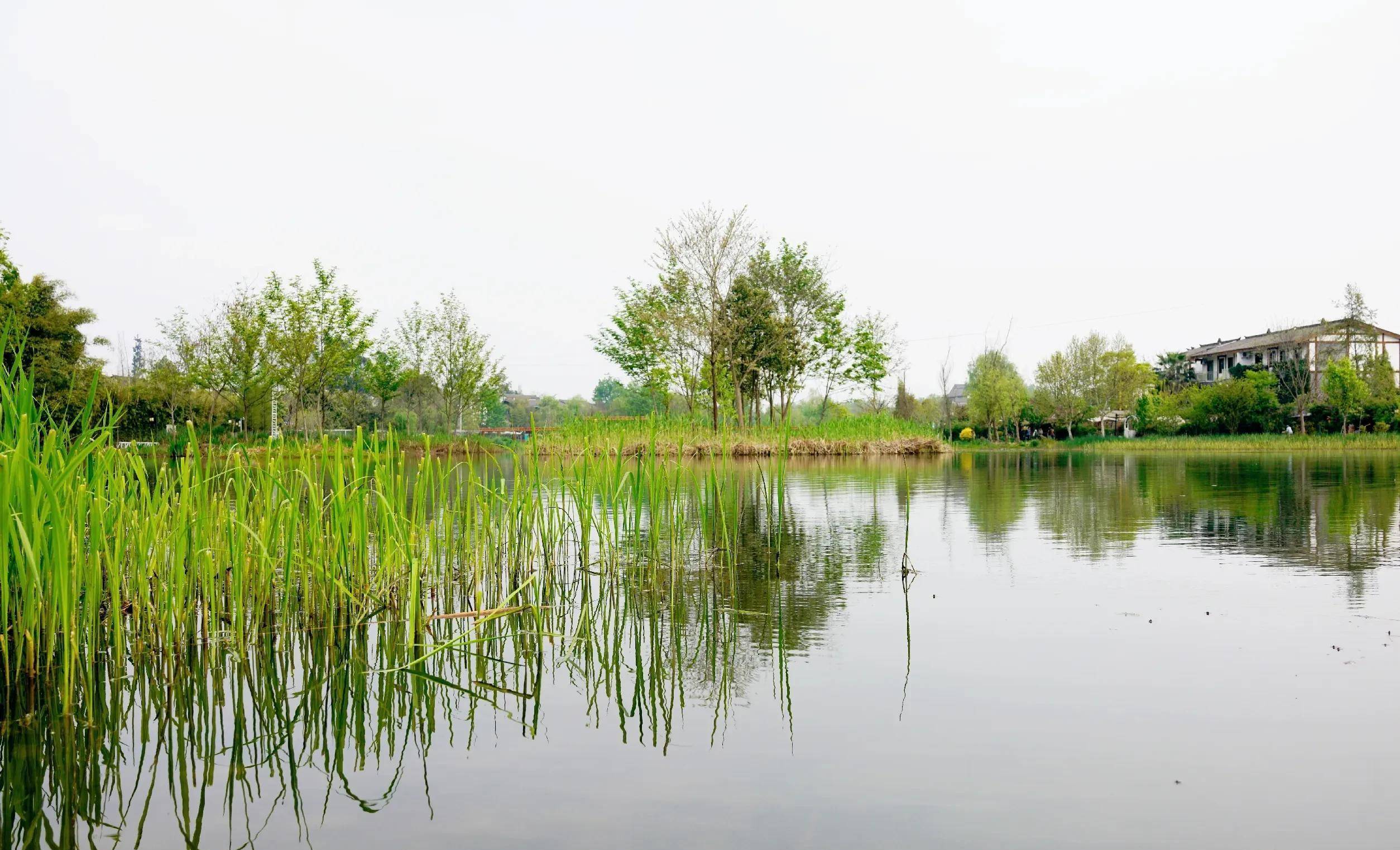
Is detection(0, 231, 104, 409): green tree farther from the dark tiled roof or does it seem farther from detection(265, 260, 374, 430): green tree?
the dark tiled roof

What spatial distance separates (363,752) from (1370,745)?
3.12 meters

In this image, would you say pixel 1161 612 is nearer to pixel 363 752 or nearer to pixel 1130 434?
pixel 363 752

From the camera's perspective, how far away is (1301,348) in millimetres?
50844

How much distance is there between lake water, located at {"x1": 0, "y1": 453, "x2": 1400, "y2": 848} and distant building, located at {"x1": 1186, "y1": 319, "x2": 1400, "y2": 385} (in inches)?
2010

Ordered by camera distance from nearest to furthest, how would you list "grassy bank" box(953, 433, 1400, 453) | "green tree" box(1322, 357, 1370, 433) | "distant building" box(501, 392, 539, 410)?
"grassy bank" box(953, 433, 1400, 453), "green tree" box(1322, 357, 1370, 433), "distant building" box(501, 392, 539, 410)

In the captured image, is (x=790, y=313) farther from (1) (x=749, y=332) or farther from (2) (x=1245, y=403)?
(2) (x=1245, y=403)

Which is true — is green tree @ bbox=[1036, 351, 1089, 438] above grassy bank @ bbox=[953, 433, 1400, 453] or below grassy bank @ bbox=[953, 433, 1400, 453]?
above

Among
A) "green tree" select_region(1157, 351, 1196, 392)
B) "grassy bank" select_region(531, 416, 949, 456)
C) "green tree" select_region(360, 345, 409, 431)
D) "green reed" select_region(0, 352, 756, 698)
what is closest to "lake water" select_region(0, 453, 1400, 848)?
"green reed" select_region(0, 352, 756, 698)

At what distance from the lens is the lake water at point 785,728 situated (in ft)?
7.45

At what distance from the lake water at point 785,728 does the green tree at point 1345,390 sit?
43502mm

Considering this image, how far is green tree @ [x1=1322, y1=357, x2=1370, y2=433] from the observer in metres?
40.6

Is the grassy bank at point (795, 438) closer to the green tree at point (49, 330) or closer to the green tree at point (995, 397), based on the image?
the green tree at point (49, 330)

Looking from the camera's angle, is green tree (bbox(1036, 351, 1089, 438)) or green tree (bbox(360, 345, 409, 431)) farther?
green tree (bbox(1036, 351, 1089, 438))

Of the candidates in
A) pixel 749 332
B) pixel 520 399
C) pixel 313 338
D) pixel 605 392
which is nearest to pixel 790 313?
pixel 749 332
